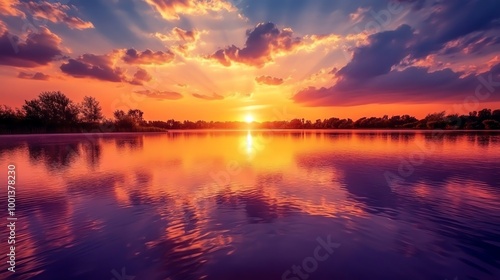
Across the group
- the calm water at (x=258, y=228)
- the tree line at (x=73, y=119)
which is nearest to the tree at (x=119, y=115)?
the tree line at (x=73, y=119)

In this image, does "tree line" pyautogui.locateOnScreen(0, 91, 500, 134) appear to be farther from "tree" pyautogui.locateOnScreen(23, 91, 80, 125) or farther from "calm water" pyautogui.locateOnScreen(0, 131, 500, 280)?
"calm water" pyautogui.locateOnScreen(0, 131, 500, 280)

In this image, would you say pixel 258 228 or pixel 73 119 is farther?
pixel 73 119

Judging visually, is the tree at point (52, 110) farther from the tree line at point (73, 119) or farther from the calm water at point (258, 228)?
the calm water at point (258, 228)

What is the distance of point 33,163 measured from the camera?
2828cm

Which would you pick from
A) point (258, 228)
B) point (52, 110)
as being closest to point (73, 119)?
point (52, 110)

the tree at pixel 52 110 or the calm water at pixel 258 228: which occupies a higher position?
the tree at pixel 52 110

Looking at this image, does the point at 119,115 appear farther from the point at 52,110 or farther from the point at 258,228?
the point at 258,228

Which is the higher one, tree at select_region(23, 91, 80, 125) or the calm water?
tree at select_region(23, 91, 80, 125)

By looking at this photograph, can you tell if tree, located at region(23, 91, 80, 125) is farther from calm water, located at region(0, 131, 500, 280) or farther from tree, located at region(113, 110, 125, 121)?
calm water, located at region(0, 131, 500, 280)

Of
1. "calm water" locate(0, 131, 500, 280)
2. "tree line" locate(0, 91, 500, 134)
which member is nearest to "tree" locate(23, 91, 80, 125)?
"tree line" locate(0, 91, 500, 134)

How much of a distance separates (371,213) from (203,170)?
1737 cm

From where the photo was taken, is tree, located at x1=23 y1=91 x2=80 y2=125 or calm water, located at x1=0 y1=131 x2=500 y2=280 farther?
tree, located at x1=23 y1=91 x2=80 y2=125

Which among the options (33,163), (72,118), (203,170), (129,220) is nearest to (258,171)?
(203,170)

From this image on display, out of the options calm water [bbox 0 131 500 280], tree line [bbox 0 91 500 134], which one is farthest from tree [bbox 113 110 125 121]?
calm water [bbox 0 131 500 280]
